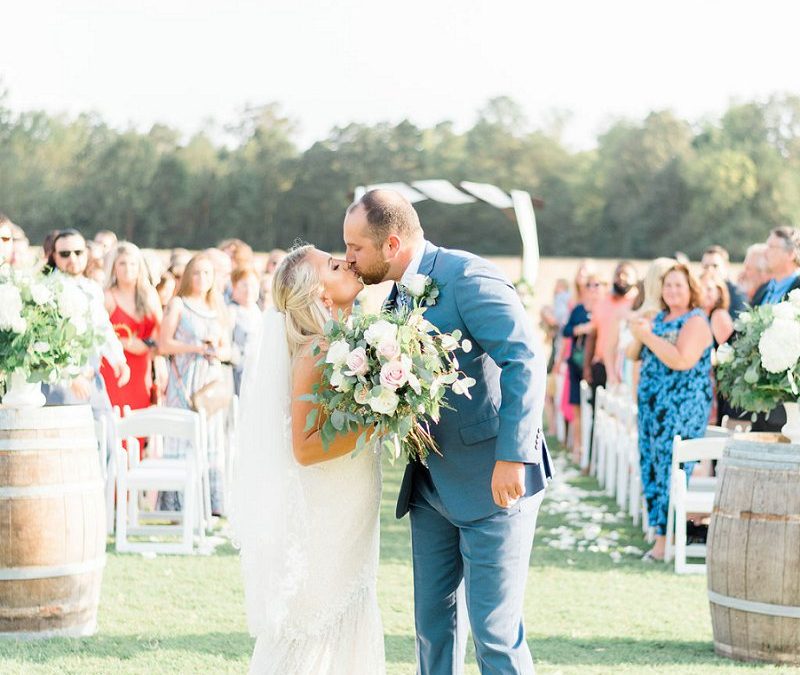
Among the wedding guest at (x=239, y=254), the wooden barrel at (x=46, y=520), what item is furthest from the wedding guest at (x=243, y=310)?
the wooden barrel at (x=46, y=520)

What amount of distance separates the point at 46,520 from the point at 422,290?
272 centimetres

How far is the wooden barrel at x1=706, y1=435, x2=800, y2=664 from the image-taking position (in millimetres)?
5176

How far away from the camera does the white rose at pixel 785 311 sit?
554cm

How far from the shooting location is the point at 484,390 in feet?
12.8

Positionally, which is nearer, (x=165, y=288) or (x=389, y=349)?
(x=389, y=349)

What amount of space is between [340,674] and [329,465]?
788 mm

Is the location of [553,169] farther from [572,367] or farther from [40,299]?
[40,299]

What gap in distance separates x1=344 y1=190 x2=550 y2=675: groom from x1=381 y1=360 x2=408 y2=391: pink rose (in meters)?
0.34

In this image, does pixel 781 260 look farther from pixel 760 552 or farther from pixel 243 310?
pixel 243 310

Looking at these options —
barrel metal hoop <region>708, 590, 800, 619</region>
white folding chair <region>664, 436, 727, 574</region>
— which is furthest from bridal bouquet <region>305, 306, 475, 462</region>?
white folding chair <region>664, 436, 727, 574</region>

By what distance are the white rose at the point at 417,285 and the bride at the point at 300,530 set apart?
376mm

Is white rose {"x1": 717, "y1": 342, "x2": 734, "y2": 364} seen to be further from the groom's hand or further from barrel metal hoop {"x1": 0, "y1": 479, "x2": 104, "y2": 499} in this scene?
barrel metal hoop {"x1": 0, "y1": 479, "x2": 104, "y2": 499}

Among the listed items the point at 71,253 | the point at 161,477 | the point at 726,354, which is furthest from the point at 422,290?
the point at 71,253

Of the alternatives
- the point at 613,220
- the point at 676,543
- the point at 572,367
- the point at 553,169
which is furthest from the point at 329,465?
the point at 553,169
